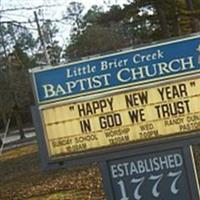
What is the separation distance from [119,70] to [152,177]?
119 cm

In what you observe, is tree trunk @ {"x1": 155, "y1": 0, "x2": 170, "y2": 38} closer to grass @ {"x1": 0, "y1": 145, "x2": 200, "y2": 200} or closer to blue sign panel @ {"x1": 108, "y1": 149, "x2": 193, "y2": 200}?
grass @ {"x1": 0, "y1": 145, "x2": 200, "y2": 200}

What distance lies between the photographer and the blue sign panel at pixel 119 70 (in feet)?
23.5

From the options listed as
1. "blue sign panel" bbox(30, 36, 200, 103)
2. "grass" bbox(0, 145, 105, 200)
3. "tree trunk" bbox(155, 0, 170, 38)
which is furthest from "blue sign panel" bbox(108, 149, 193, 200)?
"tree trunk" bbox(155, 0, 170, 38)

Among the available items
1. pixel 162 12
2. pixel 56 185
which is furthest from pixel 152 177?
pixel 162 12

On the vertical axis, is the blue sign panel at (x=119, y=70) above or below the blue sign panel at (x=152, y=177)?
above

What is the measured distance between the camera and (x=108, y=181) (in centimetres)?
745

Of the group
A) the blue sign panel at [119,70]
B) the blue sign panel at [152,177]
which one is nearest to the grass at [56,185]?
the blue sign panel at [152,177]

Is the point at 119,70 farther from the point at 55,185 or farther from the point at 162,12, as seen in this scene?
the point at 162,12

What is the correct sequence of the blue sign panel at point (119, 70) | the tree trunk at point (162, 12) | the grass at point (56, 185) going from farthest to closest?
Answer: the tree trunk at point (162, 12)
the grass at point (56, 185)
the blue sign panel at point (119, 70)

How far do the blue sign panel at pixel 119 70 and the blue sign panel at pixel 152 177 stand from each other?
81 centimetres

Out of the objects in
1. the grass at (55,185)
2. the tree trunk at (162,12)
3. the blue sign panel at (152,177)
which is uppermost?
the tree trunk at (162,12)

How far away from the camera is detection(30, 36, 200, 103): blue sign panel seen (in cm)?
717

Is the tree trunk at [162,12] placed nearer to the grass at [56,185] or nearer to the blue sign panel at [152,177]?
the grass at [56,185]

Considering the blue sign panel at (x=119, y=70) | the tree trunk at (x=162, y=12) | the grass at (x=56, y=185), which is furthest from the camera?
the tree trunk at (x=162, y=12)
